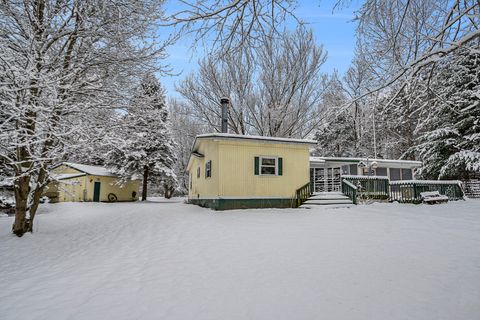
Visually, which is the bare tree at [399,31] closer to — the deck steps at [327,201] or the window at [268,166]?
the window at [268,166]

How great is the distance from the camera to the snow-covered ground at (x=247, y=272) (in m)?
3.33

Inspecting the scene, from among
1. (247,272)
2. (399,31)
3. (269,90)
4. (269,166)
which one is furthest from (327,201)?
(399,31)

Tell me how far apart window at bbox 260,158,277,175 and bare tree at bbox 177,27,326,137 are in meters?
6.09

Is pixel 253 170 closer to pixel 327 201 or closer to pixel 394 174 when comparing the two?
Result: pixel 327 201

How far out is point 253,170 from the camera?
12.6 meters

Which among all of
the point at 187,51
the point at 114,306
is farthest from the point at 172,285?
the point at 187,51

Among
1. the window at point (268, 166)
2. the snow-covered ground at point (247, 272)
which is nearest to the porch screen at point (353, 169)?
the window at point (268, 166)

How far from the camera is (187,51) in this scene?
11.5ft

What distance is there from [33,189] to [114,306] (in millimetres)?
6104

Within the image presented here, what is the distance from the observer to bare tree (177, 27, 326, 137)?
58.1ft

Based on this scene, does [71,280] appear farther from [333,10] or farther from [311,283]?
[333,10]

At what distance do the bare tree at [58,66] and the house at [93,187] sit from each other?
680 inches

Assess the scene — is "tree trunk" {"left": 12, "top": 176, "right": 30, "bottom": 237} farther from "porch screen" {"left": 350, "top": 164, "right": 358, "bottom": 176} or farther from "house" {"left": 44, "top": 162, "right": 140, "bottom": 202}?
"porch screen" {"left": 350, "top": 164, "right": 358, "bottom": 176}

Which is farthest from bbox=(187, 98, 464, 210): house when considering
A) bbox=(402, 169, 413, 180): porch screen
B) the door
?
the door
